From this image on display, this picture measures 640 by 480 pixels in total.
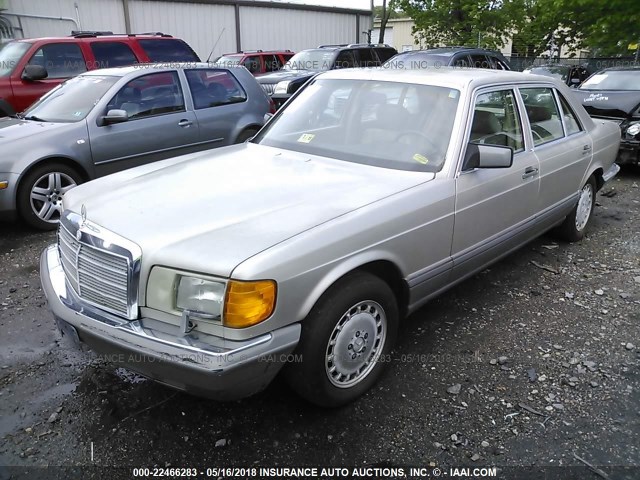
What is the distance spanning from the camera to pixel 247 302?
223 centimetres

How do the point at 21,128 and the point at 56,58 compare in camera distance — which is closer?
the point at 21,128

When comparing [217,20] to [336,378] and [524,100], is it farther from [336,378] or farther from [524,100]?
[336,378]

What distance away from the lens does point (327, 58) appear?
1279 cm

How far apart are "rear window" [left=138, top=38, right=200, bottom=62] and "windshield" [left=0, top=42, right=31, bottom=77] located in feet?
6.06

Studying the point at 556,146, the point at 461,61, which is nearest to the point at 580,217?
the point at 556,146

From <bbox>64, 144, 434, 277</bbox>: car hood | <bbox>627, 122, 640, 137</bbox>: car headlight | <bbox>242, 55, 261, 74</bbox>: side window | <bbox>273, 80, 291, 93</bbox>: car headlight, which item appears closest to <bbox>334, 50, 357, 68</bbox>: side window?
<bbox>273, 80, 291, 93</bbox>: car headlight

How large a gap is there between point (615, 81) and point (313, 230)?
869 centimetres

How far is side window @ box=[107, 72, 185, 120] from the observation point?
6105 millimetres

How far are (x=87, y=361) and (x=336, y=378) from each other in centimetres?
163

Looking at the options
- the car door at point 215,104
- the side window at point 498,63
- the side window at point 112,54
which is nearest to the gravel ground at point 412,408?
the car door at point 215,104

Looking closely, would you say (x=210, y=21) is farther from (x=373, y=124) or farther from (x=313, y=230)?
(x=313, y=230)

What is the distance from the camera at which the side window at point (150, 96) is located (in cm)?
611

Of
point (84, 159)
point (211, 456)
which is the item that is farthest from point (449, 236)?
point (84, 159)

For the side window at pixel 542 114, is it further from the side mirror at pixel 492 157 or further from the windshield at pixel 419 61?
the windshield at pixel 419 61
